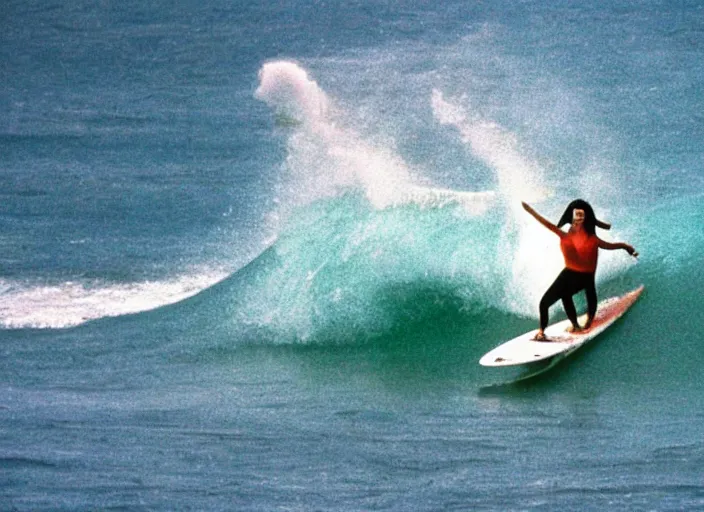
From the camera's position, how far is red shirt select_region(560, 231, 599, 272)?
1541cm

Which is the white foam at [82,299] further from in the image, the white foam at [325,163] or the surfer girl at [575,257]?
the surfer girl at [575,257]

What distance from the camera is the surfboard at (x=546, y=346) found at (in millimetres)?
15227

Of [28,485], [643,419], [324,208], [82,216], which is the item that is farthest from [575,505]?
[82,216]

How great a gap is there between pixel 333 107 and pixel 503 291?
896 cm

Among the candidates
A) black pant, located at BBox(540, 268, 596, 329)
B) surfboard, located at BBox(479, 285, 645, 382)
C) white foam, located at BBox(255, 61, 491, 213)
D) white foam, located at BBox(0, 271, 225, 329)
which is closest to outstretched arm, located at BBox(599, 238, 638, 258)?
black pant, located at BBox(540, 268, 596, 329)

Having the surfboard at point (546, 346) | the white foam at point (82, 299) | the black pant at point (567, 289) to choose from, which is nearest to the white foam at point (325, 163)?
the white foam at point (82, 299)

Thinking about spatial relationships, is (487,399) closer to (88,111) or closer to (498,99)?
(498,99)

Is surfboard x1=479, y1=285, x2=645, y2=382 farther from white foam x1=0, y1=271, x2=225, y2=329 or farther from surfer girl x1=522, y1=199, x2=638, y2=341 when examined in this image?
white foam x1=0, y1=271, x2=225, y2=329

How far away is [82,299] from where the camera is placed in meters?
17.9

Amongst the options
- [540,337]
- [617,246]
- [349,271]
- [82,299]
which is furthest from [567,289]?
[82,299]

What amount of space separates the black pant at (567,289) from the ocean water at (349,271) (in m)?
0.48

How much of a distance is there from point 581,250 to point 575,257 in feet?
0.27

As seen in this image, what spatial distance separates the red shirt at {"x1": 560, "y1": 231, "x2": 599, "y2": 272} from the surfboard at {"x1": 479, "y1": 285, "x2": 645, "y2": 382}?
59 centimetres

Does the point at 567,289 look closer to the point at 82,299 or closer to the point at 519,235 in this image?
the point at 519,235
